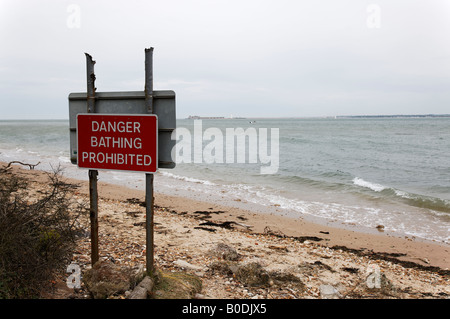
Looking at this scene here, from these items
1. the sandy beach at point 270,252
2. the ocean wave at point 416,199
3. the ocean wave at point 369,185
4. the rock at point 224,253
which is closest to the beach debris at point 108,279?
the sandy beach at point 270,252

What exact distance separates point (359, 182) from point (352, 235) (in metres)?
9.78

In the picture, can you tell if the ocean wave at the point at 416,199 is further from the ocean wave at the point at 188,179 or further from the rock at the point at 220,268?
the rock at the point at 220,268

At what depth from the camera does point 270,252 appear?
22.6ft

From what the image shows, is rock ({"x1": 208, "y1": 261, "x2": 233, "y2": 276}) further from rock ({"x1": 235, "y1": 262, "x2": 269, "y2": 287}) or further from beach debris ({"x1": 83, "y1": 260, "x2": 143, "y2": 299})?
beach debris ({"x1": 83, "y1": 260, "x2": 143, "y2": 299})

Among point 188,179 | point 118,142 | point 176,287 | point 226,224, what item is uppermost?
point 118,142

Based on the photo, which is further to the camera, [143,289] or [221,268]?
[221,268]

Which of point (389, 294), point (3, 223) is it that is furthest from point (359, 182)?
point (3, 223)

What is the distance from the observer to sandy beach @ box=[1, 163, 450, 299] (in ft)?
16.7

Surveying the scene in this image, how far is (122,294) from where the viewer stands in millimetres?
3867

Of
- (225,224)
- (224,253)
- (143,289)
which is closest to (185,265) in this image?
(224,253)

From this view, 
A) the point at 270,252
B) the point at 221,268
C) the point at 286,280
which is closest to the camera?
the point at 286,280

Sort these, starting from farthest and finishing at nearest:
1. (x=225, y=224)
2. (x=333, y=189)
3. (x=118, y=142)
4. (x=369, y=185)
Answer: (x=369, y=185)
(x=333, y=189)
(x=225, y=224)
(x=118, y=142)

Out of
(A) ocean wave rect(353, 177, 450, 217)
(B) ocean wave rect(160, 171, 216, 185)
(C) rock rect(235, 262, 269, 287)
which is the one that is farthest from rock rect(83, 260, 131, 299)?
(A) ocean wave rect(353, 177, 450, 217)

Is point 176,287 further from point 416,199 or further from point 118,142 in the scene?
point 416,199
